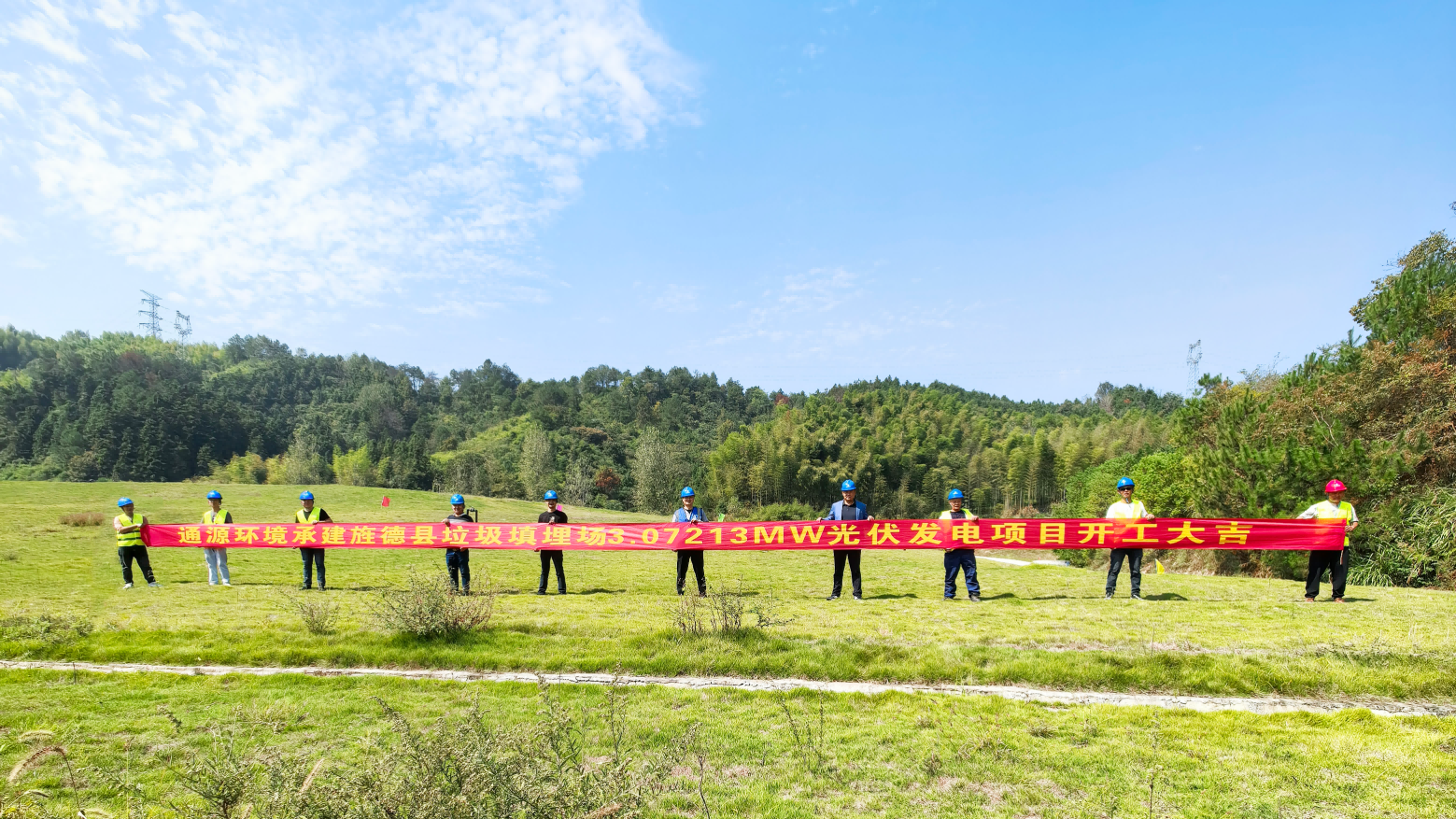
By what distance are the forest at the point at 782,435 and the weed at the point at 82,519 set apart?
40687 millimetres

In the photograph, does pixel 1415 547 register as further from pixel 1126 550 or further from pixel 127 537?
pixel 127 537

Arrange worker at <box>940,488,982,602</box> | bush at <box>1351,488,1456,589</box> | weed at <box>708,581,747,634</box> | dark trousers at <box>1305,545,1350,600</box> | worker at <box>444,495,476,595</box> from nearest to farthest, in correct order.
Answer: weed at <box>708,581,747,634</box> < dark trousers at <box>1305,545,1350,600</box> < worker at <box>940,488,982,602</box> < worker at <box>444,495,476,595</box> < bush at <box>1351,488,1456,589</box>

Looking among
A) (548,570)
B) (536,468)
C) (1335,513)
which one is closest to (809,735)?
(548,570)

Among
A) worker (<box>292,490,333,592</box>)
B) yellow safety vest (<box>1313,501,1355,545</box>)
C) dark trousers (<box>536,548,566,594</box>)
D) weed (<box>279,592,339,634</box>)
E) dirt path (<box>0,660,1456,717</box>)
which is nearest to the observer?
dirt path (<box>0,660,1456,717</box>)

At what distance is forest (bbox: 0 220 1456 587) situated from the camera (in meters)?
18.3

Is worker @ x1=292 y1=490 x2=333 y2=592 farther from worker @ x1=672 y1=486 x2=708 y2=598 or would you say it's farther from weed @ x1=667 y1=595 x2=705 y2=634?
weed @ x1=667 y1=595 x2=705 y2=634

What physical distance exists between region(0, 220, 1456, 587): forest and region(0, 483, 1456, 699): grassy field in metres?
7.85

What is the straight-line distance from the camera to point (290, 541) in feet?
47.7

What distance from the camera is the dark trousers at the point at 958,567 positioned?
11.5 metres

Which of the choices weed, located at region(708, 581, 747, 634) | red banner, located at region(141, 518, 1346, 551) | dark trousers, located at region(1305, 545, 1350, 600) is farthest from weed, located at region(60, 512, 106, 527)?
dark trousers, located at region(1305, 545, 1350, 600)

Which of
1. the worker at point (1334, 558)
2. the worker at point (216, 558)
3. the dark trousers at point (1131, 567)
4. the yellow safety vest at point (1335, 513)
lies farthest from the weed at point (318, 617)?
the yellow safety vest at point (1335, 513)

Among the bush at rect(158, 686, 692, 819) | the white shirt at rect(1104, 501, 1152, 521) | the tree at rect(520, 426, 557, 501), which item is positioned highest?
the white shirt at rect(1104, 501, 1152, 521)

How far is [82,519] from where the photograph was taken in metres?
24.9

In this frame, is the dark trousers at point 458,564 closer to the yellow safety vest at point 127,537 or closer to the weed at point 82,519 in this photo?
the yellow safety vest at point 127,537
